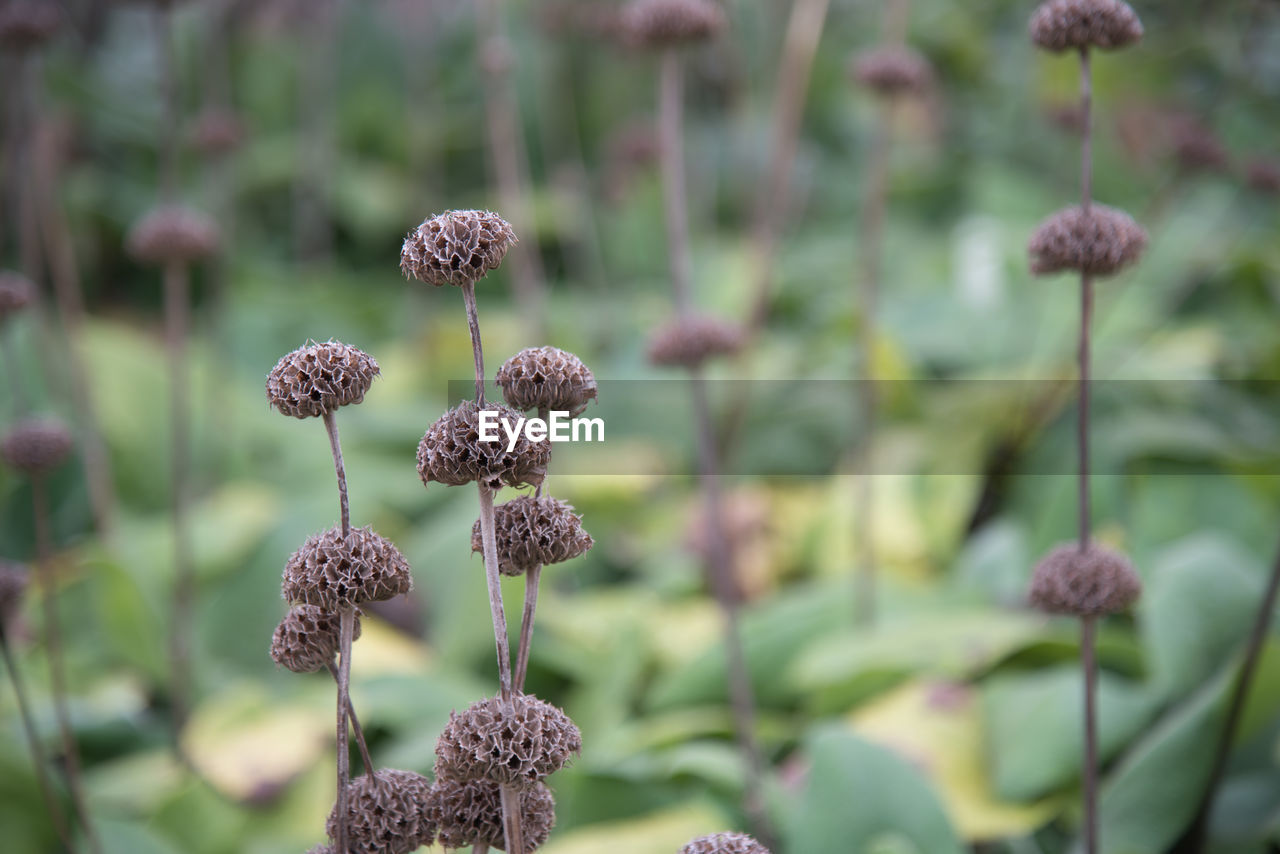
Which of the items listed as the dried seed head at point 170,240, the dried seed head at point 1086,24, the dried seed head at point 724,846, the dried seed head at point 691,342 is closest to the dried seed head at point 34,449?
the dried seed head at point 170,240

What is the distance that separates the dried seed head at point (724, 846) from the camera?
0.53 m

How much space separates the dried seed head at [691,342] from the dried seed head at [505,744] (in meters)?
0.80

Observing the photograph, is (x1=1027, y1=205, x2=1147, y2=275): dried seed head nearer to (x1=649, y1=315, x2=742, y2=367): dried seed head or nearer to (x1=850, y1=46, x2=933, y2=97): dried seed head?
(x1=649, y1=315, x2=742, y2=367): dried seed head

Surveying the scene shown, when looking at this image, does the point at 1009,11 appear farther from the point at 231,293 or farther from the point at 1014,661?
the point at 1014,661

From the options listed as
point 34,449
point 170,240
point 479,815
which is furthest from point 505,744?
point 170,240

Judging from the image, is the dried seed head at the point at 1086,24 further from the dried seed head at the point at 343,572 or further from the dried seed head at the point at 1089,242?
the dried seed head at the point at 343,572

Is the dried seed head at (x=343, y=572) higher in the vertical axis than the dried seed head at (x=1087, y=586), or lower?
higher

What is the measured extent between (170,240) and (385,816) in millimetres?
1254

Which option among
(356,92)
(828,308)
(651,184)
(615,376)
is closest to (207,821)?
(615,376)

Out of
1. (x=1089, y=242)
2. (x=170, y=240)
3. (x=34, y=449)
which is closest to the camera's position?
(x=1089, y=242)

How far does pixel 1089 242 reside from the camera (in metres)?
0.81

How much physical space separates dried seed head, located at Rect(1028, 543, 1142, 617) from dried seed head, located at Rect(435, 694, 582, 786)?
0.46m

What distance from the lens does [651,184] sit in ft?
12.5

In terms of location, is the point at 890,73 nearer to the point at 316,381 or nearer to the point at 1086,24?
the point at 1086,24
